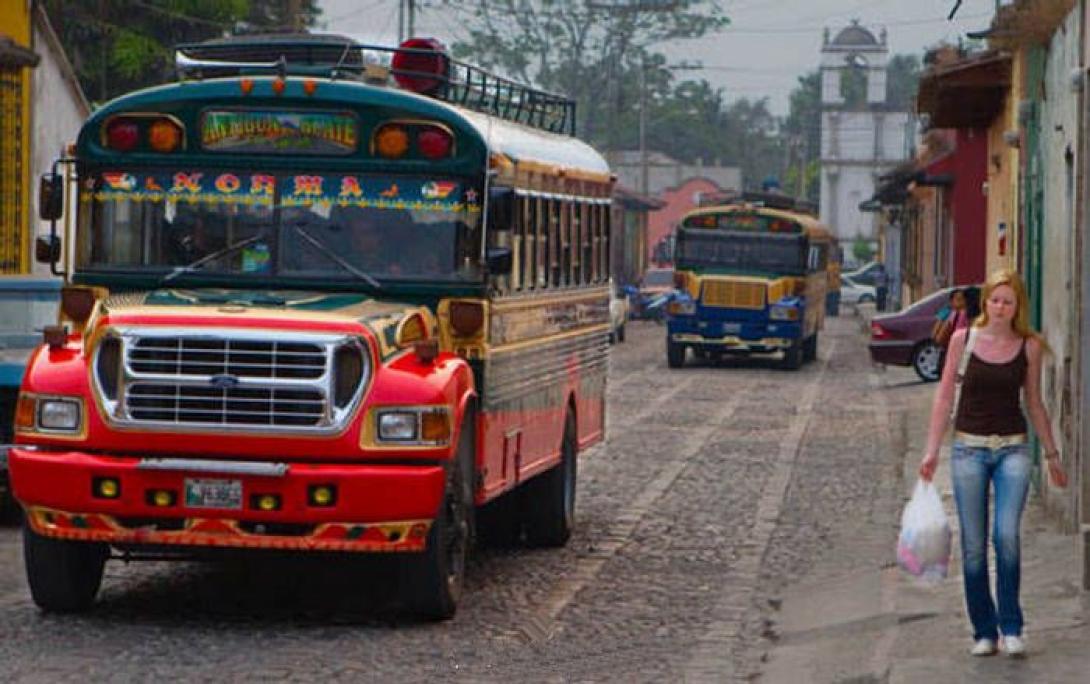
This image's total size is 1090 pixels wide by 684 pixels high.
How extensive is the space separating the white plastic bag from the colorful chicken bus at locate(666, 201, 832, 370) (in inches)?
1295

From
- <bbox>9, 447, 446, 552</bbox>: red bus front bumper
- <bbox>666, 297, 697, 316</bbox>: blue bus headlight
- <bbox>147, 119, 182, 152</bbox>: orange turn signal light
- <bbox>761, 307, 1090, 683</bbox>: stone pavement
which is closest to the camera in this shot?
<bbox>761, 307, 1090, 683</bbox>: stone pavement

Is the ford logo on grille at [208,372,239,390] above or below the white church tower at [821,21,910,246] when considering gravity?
below

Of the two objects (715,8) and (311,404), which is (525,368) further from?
(715,8)

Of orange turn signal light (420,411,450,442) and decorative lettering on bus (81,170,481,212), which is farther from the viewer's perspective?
decorative lettering on bus (81,170,481,212)

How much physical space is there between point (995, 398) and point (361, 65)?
4.66 metres

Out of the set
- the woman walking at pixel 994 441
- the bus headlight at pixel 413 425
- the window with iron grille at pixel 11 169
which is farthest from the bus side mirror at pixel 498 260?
the window with iron grille at pixel 11 169

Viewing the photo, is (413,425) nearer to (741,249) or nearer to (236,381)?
(236,381)

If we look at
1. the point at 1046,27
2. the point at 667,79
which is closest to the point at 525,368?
the point at 1046,27

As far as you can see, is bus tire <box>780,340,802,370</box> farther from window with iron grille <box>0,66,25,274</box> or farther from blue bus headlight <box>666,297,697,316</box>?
window with iron grille <box>0,66,25,274</box>

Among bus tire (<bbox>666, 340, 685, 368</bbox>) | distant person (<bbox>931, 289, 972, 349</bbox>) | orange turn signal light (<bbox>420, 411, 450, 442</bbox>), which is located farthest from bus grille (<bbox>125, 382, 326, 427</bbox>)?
bus tire (<bbox>666, 340, 685, 368</bbox>)

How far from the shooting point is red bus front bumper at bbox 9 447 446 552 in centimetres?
1207

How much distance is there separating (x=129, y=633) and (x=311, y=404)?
1.45m

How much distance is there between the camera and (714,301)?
44.6 meters

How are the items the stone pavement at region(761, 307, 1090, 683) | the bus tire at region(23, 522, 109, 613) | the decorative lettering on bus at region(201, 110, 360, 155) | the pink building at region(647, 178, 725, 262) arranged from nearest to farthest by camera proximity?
1. the stone pavement at region(761, 307, 1090, 683)
2. the bus tire at region(23, 522, 109, 613)
3. the decorative lettering on bus at region(201, 110, 360, 155)
4. the pink building at region(647, 178, 725, 262)
